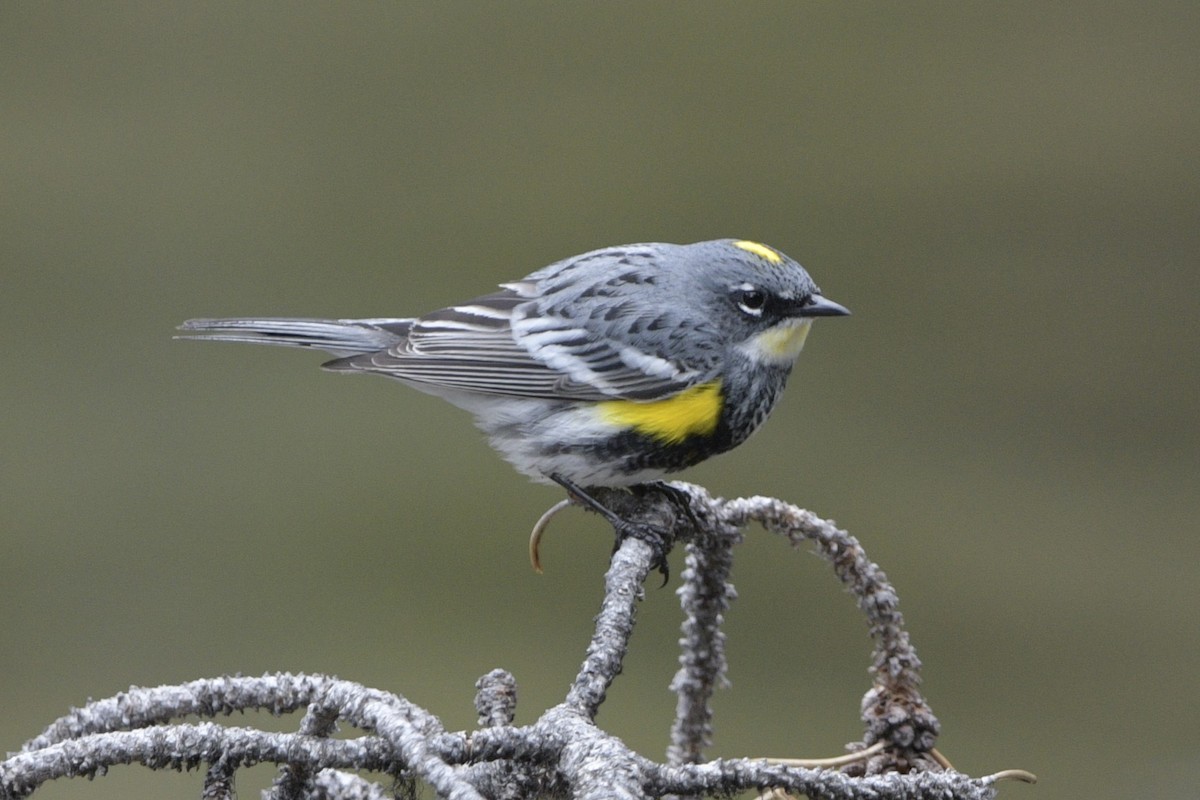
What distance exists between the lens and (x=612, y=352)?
2.14 m

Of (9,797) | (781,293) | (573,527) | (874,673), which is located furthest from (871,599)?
(573,527)

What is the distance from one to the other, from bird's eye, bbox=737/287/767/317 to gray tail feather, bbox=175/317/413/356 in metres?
0.63

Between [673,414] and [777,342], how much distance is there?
0.25 m

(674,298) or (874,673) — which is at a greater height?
(674,298)

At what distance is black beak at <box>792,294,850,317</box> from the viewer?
6.84 ft

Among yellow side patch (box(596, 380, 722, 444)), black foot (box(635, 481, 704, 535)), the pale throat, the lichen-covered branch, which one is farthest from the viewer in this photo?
the pale throat

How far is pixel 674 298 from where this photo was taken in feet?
7.26

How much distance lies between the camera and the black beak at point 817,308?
2086mm

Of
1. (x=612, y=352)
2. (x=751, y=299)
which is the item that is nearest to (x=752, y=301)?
(x=751, y=299)

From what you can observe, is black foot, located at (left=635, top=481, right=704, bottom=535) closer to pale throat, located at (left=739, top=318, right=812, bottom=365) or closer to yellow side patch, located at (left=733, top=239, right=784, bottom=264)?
pale throat, located at (left=739, top=318, right=812, bottom=365)

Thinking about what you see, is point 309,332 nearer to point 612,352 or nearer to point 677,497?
point 612,352

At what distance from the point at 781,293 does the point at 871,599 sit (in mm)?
979

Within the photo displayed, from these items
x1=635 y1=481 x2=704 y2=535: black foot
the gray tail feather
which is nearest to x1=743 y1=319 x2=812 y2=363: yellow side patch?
x1=635 y1=481 x2=704 y2=535: black foot

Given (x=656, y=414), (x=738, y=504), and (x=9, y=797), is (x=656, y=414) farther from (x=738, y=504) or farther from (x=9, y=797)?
(x=9, y=797)
